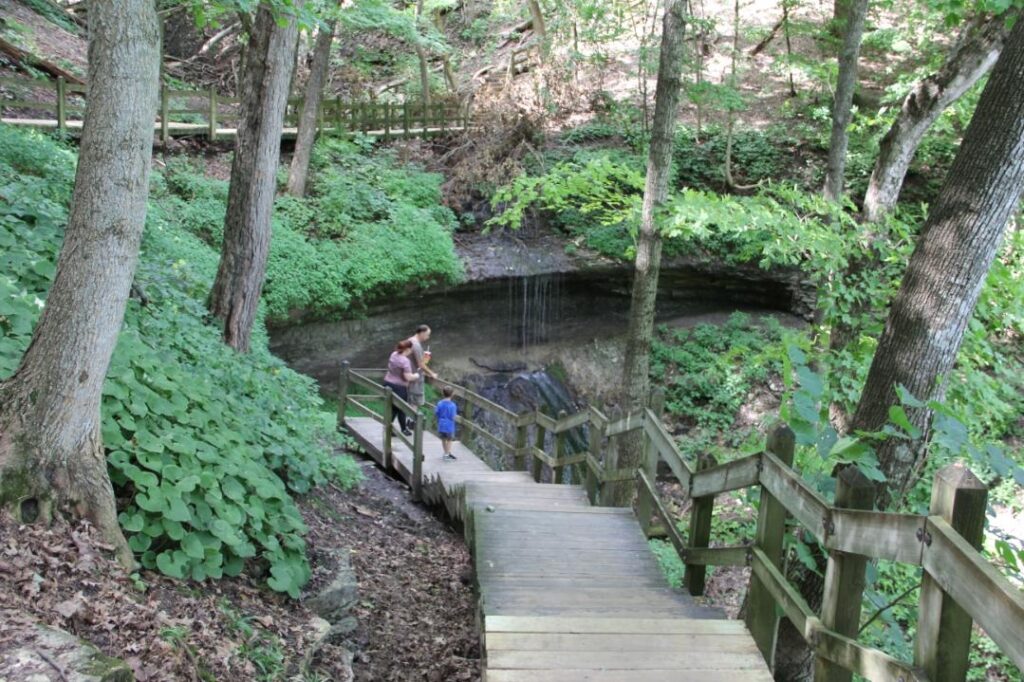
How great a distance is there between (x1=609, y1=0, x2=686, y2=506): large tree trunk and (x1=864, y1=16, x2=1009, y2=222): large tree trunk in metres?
2.34

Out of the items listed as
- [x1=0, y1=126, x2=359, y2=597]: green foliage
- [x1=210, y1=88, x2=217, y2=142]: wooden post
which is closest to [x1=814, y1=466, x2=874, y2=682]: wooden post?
[x1=0, y1=126, x2=359, y2=597]: green foliage

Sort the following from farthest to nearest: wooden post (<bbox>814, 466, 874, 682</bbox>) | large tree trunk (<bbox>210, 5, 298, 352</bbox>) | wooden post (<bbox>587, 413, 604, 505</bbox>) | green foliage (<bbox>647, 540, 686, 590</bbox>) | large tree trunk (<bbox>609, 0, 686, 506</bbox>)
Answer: green foliage (<bbox>647, 540, 686, 590</bbox>) → large tree trunk (<bbox>609, 0, 686, 506</bbox>) → large tree trunk (<bbox>210, 5, 298, 352</bbox>) → wooden post (<bbox>587, 413, 604, 505</bbox>) → wooden post (<bbox>814, 466, 874, 682</bbox>)

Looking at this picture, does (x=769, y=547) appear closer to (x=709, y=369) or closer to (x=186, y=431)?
(x=186, y=431)

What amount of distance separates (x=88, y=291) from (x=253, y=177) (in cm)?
458

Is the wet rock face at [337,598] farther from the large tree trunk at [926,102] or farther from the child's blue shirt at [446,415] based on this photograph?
the large tree trunk at [926,102]

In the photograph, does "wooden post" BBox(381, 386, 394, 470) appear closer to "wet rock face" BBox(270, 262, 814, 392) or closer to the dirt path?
the dirt path

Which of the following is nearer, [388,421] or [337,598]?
[337,598]

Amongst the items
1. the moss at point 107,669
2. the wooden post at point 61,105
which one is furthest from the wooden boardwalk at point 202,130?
the moss at point 107,669

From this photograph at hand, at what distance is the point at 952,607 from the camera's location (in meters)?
2.39

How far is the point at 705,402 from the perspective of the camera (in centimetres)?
1756

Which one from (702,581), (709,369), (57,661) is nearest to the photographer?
(57,661)

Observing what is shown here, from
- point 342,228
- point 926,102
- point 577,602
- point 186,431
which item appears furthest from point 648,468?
point 342,228

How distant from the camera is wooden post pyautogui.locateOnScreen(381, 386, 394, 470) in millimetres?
10938

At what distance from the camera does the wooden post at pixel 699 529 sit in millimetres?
4789
